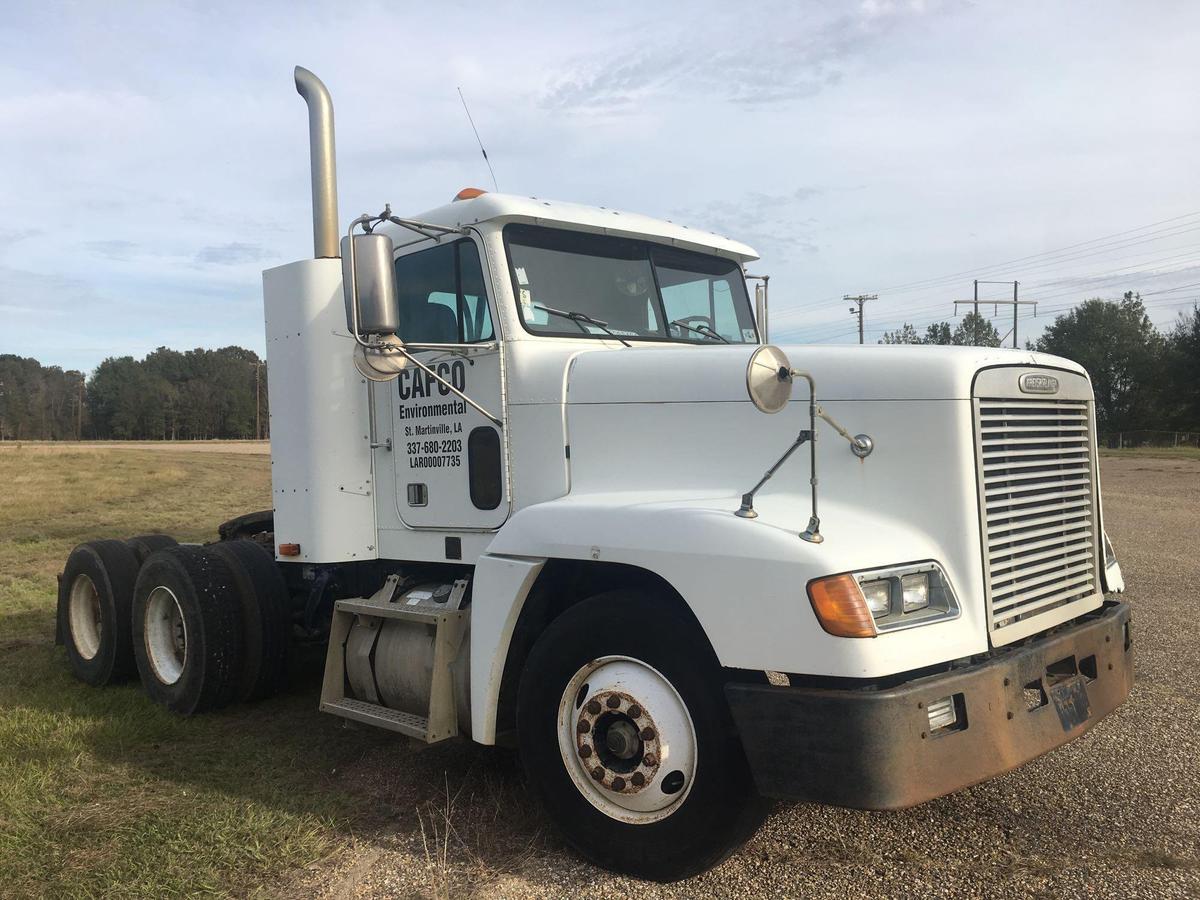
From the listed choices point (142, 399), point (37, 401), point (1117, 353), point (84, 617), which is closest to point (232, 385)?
point (142, 399)

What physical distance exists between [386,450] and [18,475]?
2697 cm

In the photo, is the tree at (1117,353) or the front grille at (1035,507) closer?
the front grille at (1035,507)

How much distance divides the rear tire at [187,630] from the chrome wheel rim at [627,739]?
112 inches

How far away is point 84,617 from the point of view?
6938 millimetres

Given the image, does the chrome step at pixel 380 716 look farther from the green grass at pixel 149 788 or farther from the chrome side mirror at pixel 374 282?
the chrome side mirror at pixel 374 282

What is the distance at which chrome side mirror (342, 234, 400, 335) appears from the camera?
4.02 m

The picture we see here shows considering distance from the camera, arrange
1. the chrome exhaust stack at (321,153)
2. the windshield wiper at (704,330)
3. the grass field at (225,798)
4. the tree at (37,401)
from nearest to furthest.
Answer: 1. the grass field at (225,798)
2. the windshield wiper at (704,330)
3. the chrome exhaust stack at (321,153)
4. the tree at (37,401)

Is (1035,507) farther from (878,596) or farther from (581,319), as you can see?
(581,319)

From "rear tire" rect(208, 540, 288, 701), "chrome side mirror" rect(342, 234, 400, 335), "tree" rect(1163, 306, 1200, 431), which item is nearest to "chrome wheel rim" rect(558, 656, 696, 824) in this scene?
"chrome side mirror" rect(342, 234, 400, 335)

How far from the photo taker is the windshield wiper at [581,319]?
4590 mm

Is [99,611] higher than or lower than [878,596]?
lower

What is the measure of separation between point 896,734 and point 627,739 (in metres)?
0.98

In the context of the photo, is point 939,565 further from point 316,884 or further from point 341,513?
point 341,513

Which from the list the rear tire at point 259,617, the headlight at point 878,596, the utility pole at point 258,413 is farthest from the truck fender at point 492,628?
the utility pole at point 258,413
